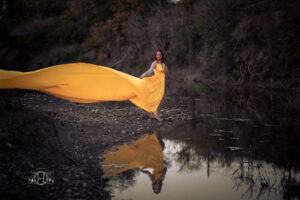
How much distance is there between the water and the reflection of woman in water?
0.11 metres

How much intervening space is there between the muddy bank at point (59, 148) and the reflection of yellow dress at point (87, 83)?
2.28 feet

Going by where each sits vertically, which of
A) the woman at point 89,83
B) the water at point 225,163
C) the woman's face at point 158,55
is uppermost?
the woman's face at point 158,55

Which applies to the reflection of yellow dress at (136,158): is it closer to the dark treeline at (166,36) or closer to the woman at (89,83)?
the woman at (89,83)

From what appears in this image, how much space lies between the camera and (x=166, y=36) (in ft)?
116

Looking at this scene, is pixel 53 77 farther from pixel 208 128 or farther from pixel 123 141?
pixel 208 128

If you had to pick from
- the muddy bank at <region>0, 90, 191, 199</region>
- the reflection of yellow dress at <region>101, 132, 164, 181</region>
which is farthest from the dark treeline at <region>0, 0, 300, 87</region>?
the reflection of yellow dress at <region>101, 132, 164, 181</region>

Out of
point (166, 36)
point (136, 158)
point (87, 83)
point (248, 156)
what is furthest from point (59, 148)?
point (166, 36)

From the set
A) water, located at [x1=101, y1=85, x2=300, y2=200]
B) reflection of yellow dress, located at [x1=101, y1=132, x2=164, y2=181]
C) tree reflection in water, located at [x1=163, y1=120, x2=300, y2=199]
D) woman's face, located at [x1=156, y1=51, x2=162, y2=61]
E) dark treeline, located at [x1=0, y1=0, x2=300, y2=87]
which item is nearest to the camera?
water, located at [x1=101, y1=85, x2=300, y2=200]

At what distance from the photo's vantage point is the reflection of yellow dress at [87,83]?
298 inches

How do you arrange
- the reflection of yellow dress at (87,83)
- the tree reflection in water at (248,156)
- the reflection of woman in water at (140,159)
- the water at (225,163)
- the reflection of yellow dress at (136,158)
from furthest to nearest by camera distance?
the reflection of yellow dress at (87,83), the reflection of yellow dress at (136,158), the reflection of woman in water at (140,159), the tree reflection in water at (248,156), the water at (225,163)

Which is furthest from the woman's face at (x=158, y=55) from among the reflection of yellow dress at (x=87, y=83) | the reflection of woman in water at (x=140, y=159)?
the reflection of woman in water at (x=140, y=159)

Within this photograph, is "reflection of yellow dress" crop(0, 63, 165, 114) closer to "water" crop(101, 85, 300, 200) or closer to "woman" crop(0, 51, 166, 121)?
"woman" crop(0, 51, 166, 121)

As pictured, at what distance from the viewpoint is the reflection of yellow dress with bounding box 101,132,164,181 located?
502cm

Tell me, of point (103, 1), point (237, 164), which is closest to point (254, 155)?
point (237, 164)
